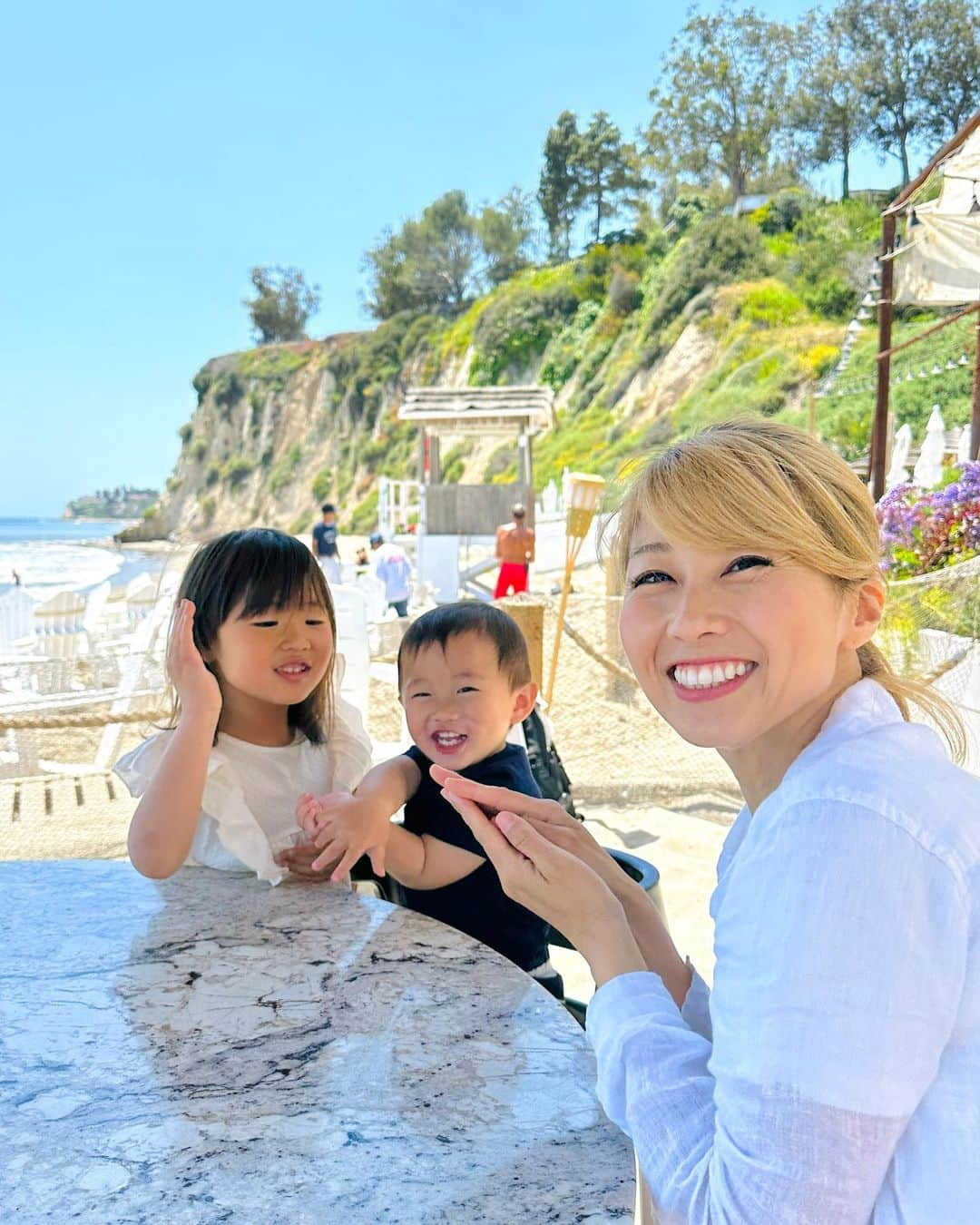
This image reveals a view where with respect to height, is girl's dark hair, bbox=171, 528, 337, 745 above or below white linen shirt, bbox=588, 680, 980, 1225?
above

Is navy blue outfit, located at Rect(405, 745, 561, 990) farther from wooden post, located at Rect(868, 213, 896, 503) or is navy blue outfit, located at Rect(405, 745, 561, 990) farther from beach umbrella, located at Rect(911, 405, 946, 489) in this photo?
beach umbrella, located at Rect(911, 405, 946, 489)

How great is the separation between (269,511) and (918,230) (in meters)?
56.2

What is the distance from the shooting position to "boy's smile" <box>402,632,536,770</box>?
184 cm

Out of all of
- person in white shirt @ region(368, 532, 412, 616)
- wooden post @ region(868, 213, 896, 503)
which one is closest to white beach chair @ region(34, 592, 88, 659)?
person in white shirt @ region(368, 532, 412, 616)

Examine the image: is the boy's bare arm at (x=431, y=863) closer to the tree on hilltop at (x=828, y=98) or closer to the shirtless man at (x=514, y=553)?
the shirtless man at (x=514, y=553)

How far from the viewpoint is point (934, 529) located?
553 centimetres

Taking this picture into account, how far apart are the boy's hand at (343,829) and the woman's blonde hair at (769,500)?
82 cm

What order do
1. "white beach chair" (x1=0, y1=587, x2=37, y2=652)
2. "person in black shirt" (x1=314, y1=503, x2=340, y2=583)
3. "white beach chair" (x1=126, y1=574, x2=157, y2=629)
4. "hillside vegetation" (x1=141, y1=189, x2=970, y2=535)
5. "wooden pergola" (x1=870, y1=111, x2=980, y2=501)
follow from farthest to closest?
1. "hillside vegetation" (x1=141, y1=189, x2=970, y2=535)
2. "person in black shirt" (x1=314, y1=503, x2=340, y2=583)
3. "white beach chair" (x1=126, y1=574, x2=157, y2=629)
4. "white beach chair" (x1=0, y1=587, x2=37, y2=652)
5. "wooden pergola" (x1=870, y1=111, x2=980, y2=501)

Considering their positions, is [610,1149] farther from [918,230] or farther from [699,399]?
[699,399]

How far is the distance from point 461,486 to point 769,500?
55.2 feet

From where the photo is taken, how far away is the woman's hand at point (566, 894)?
923 millimetres

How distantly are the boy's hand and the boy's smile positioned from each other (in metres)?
0.25

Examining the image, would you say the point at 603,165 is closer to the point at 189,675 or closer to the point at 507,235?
the point at 507,235

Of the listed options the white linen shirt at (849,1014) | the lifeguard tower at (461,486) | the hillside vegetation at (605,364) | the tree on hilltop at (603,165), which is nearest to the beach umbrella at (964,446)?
the hillside vegetation at (605,364)
